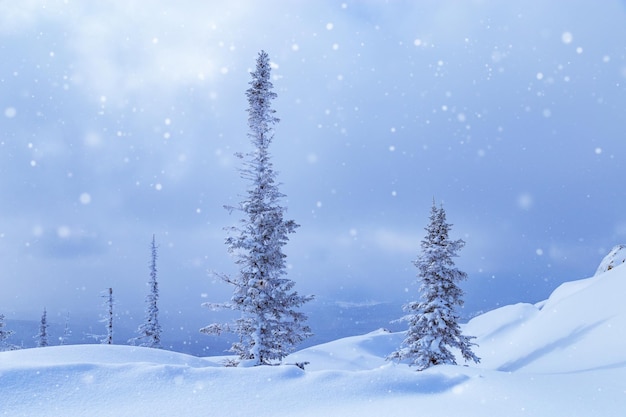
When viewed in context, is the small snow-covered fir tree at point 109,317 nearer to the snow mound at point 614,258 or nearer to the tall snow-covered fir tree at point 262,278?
the tall snow-covered fir tree at point 262,278

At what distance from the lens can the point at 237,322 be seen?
16406mm

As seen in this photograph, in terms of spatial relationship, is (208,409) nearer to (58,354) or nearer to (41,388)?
(41,388)

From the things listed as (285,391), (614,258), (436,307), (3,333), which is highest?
(614,258)

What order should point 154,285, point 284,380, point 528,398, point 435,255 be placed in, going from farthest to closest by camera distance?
point 154,285, point 435,255, point 284,380, point 528,398

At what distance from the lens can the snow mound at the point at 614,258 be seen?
100 ft

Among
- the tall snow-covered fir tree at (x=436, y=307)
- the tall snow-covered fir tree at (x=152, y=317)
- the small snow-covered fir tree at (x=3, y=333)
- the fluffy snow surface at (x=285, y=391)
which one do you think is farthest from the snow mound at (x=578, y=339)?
the small snow-covered fir tree at (x=3, y=333)

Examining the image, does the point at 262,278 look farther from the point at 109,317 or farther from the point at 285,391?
the point at 109,317

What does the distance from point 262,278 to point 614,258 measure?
3024 centimetres

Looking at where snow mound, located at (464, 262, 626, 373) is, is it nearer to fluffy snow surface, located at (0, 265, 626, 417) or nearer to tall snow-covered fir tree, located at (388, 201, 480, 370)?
tall snow-covered fir tree, located at (388, 201, 480, 370)

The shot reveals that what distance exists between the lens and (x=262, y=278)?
16.6m

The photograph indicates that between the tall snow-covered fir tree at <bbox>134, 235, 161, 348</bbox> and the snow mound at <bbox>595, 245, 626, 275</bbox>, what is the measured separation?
37.8 metres

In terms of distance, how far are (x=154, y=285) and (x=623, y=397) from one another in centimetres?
3491

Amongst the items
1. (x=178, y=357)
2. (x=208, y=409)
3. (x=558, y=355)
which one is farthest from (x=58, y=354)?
(x=558, y=355)

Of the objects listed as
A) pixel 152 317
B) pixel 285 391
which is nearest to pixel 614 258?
pixel 285 391
